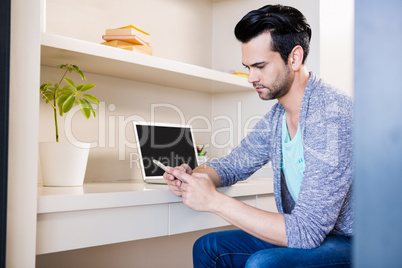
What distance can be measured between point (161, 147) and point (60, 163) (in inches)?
21.6

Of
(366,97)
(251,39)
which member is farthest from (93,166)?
(366,97)

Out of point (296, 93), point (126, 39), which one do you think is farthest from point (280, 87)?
point (126, 39)

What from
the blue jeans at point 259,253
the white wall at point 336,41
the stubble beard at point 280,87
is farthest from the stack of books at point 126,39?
the white wall at point 336,41

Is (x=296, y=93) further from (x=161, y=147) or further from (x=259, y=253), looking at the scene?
(x=161, y=147)

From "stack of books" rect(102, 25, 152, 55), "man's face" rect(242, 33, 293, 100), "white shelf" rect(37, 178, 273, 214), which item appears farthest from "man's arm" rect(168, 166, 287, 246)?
"stack of books" rect(102, 25, 152, 55)

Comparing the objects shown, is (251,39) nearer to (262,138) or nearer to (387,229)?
(262,138)

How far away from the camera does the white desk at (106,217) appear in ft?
4.08

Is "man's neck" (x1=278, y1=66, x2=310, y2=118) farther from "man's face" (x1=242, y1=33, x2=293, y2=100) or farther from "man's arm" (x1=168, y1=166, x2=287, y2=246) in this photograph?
"man's arm" (x1=168, y1=166, x2=287, y2=246)

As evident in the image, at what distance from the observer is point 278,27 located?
150 cm

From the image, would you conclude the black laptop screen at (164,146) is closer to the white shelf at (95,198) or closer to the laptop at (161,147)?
the laptop at (161,147)

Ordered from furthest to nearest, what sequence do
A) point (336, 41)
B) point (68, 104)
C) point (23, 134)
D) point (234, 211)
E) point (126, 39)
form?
point (336, 41) → point (126, 39) → point (68, 104) → point (234, 211) → point (23, 134)

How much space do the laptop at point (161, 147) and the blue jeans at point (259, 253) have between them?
0.42 meters

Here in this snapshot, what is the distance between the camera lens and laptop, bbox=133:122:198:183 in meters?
1.96

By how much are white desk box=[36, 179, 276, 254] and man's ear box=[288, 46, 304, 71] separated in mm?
541
